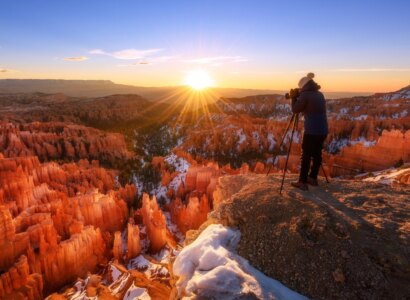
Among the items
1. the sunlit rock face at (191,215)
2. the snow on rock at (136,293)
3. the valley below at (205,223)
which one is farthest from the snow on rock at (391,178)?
the sunlit rock face at (191,215)

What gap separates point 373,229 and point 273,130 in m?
47.4

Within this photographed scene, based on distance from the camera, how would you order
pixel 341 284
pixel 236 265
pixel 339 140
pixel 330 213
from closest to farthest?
pixel 341 284 < pixel 236 265 < pixel 330 213 < pixel 339 140

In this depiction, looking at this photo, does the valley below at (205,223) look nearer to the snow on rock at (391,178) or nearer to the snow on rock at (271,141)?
the snow on rock at (391,178)

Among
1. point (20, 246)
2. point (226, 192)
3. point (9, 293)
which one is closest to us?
point (226, 192)

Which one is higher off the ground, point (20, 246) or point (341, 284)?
point (341, 284)

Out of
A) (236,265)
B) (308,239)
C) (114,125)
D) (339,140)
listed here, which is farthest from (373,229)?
(114,125)

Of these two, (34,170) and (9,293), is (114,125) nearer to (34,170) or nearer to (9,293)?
(34,170)

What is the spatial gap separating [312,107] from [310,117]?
204mm

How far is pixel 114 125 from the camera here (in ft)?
274

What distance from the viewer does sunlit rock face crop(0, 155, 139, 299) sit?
13645mm

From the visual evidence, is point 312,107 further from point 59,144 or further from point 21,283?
point 59,144

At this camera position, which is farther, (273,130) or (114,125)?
(114,125)

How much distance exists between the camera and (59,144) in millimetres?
43406

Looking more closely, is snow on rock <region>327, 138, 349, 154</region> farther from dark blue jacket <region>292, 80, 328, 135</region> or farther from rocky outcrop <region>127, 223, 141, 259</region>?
dark blue jacket <region>292, 80, 328, 135</region>
